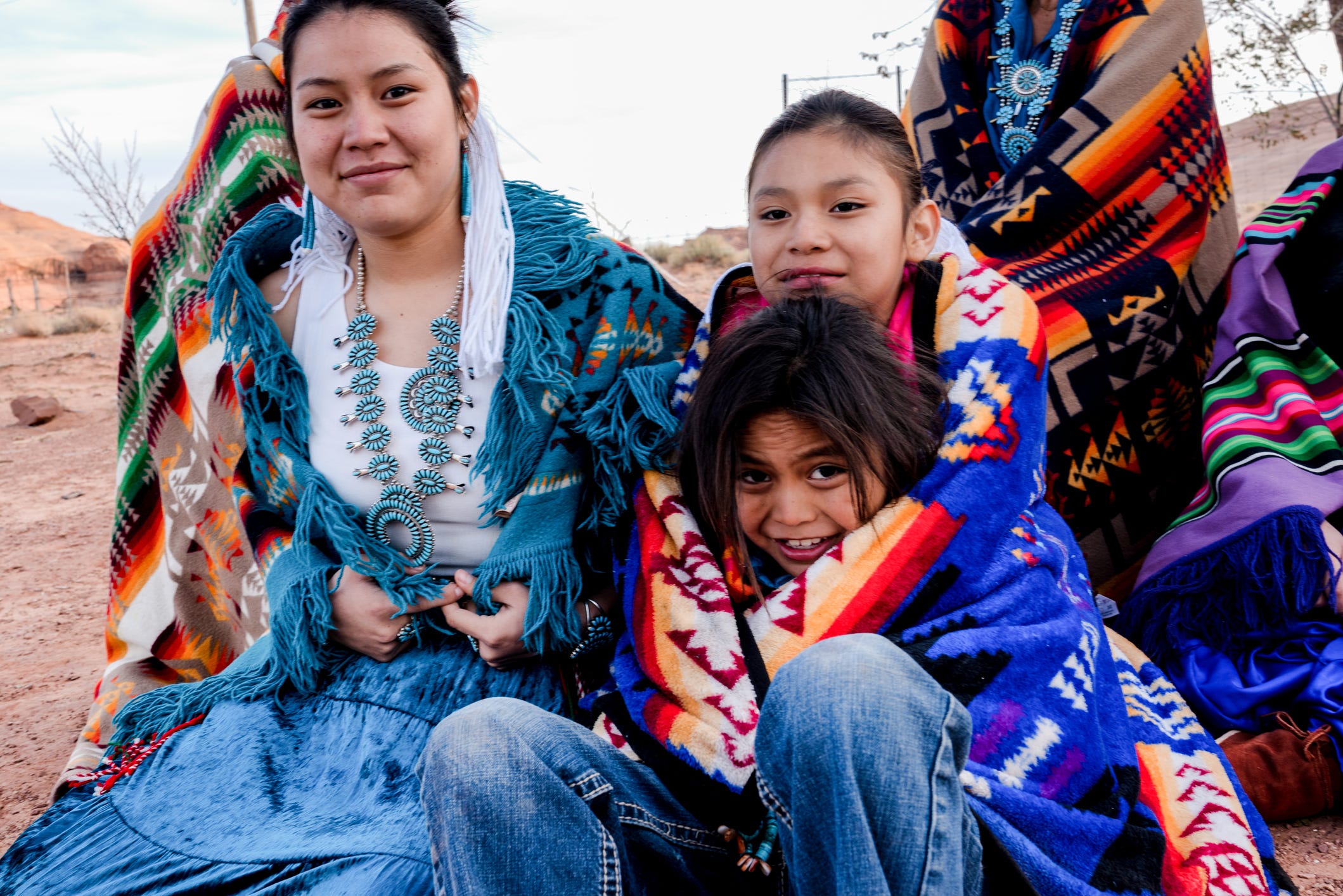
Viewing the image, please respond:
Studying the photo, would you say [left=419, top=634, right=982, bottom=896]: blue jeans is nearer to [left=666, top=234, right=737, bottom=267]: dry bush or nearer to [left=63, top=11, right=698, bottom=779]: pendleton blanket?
[left=63, top=11, right=698, bottom=779]: pendleton blanket

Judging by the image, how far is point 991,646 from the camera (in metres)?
1.71

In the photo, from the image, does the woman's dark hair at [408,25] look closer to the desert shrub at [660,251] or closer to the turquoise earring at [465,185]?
the turquoise earring at [465,185]

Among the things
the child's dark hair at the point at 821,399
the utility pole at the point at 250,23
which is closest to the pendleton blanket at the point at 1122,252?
the child's dark hair at the point at 821,399

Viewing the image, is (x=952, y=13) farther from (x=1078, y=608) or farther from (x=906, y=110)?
(x=1078, y=608)

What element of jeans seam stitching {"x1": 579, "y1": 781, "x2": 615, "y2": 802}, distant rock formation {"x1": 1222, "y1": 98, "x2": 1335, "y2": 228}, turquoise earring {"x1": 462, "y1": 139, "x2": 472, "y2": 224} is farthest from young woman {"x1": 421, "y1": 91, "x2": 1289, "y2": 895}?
distant rock formation {"x1": 1222, "y1": 98, "x2": 1335, "y2": 228}

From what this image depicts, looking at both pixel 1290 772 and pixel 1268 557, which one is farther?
pixel 1268 557

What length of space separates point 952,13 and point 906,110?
1.23ft

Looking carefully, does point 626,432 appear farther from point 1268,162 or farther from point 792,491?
point 1268,162

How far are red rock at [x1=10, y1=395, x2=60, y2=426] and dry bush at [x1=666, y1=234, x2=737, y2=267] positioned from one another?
485 inches

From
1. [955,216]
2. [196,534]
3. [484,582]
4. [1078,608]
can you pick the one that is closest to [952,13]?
[955,216]

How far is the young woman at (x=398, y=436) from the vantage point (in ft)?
6.91

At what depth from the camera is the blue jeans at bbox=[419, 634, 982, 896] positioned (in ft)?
4.30

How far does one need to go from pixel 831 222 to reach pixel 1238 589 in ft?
4.47

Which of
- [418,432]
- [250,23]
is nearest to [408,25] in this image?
[418,432]
